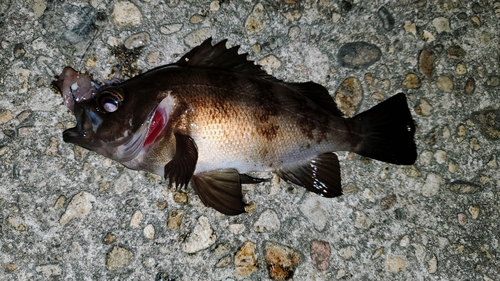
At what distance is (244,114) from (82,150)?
3.62 ft

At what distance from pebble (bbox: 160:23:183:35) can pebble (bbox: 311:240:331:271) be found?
5.72ft

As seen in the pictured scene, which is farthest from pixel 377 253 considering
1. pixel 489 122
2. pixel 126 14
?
pixel 126 14

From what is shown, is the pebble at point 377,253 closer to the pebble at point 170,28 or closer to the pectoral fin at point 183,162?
the pectoral fin at point 183,162

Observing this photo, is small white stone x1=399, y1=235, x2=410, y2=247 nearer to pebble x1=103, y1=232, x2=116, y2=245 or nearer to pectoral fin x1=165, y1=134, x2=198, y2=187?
pectoral fin x1=165, y1=134, x2=198, y2=187

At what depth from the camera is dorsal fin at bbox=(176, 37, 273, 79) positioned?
2.67 meters

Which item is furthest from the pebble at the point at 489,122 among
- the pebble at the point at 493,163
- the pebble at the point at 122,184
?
the pebble at the point at 122,184

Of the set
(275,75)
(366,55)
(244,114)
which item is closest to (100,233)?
(244,114)

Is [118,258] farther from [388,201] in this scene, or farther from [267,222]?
[388,201]

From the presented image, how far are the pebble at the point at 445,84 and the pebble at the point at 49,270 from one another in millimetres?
2883

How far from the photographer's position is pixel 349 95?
306 cm

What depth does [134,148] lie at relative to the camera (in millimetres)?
2445

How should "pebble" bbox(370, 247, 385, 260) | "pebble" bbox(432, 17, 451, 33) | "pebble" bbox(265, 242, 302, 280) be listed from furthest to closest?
"pebble" bbox(432, 17, 451, 33) → "pebble" bbox(370, 247, 385, 260) → "pebble" bbox(265, 242, 302, 280)

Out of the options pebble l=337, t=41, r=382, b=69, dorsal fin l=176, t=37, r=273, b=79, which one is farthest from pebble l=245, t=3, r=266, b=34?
pebble l=337, t=41, r=382, b=69

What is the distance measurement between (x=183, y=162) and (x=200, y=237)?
615 millimetres
